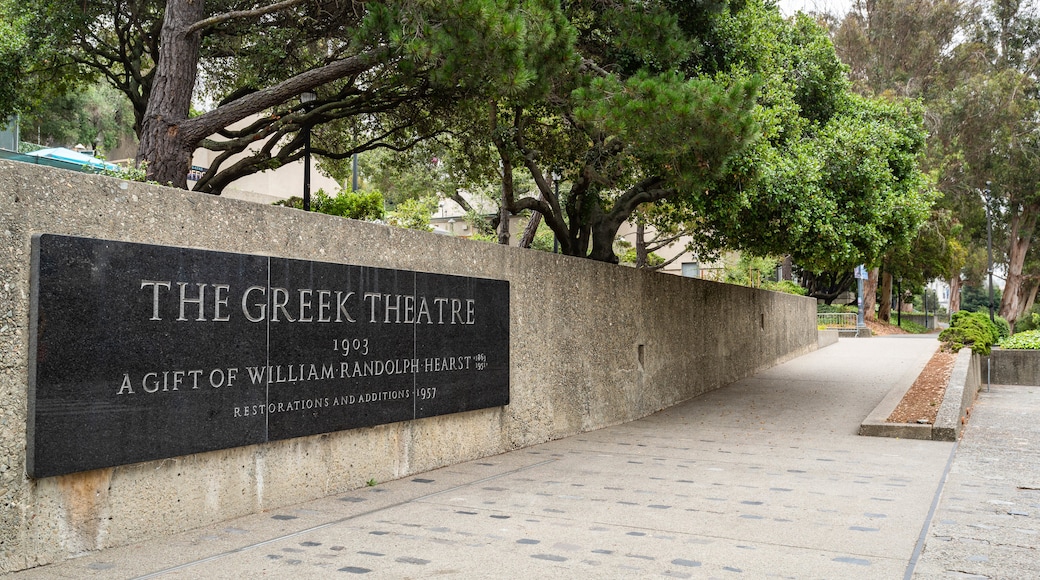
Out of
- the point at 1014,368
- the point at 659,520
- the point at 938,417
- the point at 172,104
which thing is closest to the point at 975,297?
the point at 1014,368

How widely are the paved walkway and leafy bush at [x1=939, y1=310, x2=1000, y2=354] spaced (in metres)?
10.0

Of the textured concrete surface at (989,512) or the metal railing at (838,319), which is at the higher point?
the metal railing at (838,319)

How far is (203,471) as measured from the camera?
5.34m

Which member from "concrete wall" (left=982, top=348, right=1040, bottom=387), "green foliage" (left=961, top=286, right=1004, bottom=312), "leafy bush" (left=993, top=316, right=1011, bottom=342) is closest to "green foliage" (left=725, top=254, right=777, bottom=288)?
"leafy bush" (left=993, top=316, right=1011, bottom=342)

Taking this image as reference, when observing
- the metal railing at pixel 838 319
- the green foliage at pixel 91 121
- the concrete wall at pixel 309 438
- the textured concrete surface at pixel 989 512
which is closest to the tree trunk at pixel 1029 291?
the metal railing at pixel 838 319

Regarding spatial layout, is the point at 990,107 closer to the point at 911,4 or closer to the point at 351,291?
the point at 911,4

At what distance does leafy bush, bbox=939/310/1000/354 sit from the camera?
19.0m

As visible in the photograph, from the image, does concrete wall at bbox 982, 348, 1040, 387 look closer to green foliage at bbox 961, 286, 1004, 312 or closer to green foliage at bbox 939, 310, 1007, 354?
green foliage at bbox 939, 310, 1007, 354

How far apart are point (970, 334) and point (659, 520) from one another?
17382 mm

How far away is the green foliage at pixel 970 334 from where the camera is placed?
18956 millimetres

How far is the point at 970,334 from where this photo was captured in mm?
20156

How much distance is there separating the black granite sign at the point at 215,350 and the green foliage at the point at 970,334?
14983mm

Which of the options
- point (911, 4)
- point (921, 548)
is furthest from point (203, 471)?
point (911, 4)

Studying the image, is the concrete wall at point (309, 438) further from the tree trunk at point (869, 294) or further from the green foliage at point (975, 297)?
the green foliage at point (975, 297)
